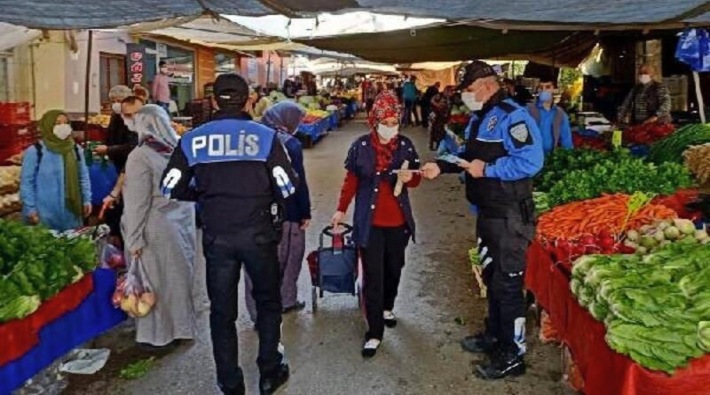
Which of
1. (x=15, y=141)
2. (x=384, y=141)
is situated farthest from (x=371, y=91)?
(x=384, y=141)

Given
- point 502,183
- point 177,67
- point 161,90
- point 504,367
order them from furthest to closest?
point 177,67
point 161,90
point 504,367
point 502,183

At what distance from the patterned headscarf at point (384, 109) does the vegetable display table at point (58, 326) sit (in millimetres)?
2109

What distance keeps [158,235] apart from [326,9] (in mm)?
1960

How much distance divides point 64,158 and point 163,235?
135 centimetres

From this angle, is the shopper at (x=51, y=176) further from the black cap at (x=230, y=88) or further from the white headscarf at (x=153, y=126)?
the black cap at (x=230, y=88)

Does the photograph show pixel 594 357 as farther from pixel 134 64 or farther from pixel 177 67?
pixel 177 67

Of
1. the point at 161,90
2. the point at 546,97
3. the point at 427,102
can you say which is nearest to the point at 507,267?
the point at 546,97

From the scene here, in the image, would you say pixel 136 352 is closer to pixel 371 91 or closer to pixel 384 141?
pixel 384 141

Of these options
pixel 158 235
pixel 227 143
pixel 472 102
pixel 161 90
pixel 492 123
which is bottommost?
pixel 158 235

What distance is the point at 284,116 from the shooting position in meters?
5.35

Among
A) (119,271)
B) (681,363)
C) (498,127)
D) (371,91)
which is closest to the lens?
(681,363)

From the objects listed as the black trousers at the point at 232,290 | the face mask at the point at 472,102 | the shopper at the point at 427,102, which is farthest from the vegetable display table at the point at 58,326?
the shopper at the point at 427,102

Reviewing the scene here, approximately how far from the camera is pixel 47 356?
394 cm

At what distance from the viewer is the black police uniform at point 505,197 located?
4145 millimetres
